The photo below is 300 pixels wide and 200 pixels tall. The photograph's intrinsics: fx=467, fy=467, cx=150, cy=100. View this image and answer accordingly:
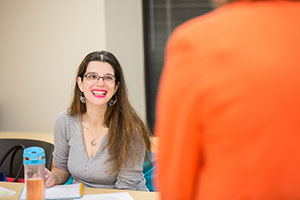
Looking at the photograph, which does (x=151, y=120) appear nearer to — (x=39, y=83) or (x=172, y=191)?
(x=39, y=83)

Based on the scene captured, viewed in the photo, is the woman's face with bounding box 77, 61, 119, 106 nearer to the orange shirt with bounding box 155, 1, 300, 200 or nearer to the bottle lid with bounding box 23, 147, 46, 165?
the bottle lid with bounding box 23, 147, 46, 165

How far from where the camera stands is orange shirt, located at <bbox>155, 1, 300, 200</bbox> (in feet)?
2.66

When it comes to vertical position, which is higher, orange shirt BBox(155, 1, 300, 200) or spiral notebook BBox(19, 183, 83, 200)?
orange shirt BBox(155, 1, 300, 200)

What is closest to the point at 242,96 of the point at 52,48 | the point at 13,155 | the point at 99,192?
the point at 99,192

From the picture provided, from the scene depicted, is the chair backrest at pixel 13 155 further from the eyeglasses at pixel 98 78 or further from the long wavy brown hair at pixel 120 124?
the eyeglasses at pixel 98 78

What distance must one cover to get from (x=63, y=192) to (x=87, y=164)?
32cm

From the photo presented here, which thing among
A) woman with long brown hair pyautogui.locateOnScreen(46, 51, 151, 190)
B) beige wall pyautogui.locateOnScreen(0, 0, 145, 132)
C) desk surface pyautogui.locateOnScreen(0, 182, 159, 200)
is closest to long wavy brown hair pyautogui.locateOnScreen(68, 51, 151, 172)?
woman with long brown hair pyautogui.locateOnScreen(46, 51, 151, 190)

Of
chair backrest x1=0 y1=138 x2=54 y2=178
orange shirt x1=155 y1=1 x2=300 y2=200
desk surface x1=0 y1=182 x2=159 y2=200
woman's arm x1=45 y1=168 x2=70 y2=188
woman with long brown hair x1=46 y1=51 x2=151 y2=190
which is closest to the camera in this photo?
orange shirt x1=155 y1=1 x2=300 y2=200

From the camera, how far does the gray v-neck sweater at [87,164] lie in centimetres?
230

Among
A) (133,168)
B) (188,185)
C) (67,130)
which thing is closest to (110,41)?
(67,130)

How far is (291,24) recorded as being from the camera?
0.83m

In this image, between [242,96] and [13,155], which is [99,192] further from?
[242,96]

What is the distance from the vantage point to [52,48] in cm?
417

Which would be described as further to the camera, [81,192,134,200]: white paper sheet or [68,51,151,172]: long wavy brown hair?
[68,51,151,172]: long wavy brown hair
